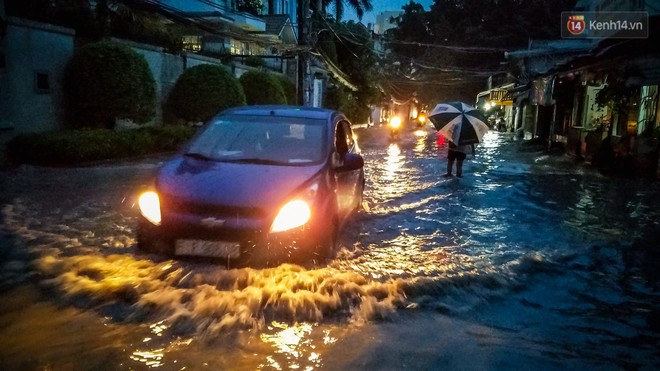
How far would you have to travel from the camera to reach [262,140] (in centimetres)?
608

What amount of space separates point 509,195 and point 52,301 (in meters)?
9.27

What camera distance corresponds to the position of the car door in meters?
6.24

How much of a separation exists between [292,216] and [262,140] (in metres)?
1.48

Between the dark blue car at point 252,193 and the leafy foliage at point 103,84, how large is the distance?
Answer: 877cm

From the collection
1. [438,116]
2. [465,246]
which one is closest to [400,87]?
[438,116]

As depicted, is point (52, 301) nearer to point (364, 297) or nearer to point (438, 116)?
point (364, 297)

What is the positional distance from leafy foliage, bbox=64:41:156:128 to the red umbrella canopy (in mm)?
7952

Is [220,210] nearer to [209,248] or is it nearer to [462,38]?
[209,248]

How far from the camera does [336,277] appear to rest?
517 cm

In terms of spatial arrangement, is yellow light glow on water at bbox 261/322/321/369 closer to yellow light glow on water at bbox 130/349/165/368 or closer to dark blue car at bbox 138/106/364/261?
yellow light glow on water at bbox 130/349/165/368

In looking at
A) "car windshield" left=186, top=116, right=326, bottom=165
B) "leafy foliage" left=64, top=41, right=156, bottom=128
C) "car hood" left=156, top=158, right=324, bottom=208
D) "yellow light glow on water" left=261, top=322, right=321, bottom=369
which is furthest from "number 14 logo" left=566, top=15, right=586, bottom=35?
"yellow light glow on water" left=261, top=322, right=321, bottom=369

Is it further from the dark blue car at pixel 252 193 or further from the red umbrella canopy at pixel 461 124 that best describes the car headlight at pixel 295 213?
the red umbrella canopy at pixel 461 124

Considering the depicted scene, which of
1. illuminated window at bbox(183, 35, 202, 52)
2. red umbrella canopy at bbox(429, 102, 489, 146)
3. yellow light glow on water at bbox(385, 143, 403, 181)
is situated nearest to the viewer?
red umbrella canopy at bbox(429, 102, 489, 146)

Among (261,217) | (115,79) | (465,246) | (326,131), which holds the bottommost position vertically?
(465,246)
